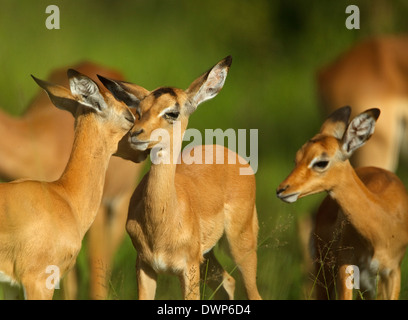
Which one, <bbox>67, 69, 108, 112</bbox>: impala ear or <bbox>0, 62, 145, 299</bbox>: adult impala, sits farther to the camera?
<bbox>0, 62, 145, 299</bbox>: adult impala

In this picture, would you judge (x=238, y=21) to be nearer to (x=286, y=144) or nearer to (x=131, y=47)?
(x=131, y=47)

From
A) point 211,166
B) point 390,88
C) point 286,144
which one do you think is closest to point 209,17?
point 286,144

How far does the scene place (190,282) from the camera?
16.7ft

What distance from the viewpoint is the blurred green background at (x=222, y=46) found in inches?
383

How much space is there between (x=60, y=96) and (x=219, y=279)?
1.44 meters

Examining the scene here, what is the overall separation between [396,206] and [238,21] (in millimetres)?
5593

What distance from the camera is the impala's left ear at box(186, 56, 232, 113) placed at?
5230 millimetres

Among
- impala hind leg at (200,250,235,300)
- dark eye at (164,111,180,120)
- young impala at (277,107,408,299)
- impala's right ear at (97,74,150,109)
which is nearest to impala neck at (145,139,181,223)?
dark eye at (164,111,180,120)

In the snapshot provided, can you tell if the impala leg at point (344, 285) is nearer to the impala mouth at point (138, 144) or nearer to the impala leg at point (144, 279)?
the impala leg at point (144, 279)

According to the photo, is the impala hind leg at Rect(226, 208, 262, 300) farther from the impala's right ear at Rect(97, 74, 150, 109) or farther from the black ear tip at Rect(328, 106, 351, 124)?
the impala's right ear at Rect(97, 74, 150, 109)

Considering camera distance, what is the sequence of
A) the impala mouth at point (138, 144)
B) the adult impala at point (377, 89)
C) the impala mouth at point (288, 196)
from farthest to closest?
the adult impala at point (377, 89), the impala mouth at point (288, 196), the impala mouth at point (138, 144)

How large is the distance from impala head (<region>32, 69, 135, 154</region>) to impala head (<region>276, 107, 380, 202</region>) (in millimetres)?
838

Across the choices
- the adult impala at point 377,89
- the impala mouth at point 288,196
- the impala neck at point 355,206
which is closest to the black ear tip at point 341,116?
the impala neck at point 355,206

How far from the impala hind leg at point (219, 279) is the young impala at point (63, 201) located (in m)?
0.99
